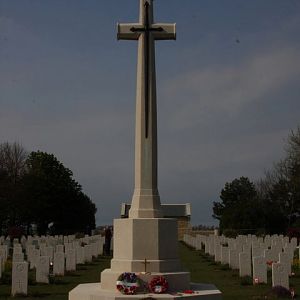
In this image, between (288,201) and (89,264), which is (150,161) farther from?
(288,201)

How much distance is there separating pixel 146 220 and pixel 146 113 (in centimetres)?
193

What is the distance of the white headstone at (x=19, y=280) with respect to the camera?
41.6 feet

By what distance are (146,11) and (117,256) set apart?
4527mm

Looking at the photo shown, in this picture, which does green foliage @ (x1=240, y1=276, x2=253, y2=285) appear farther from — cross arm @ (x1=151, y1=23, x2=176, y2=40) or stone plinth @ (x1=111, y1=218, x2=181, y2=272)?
cross arm @ (x1=151, y1=23, x2=176, y2=40)

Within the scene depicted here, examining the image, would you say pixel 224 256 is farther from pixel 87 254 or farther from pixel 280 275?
pixel 280 275

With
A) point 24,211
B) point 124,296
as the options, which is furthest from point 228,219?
point 124,296

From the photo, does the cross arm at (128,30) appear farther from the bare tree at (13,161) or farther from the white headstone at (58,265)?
the bare tree at (13,161)

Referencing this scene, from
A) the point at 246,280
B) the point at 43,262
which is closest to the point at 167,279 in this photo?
the point at 246,280

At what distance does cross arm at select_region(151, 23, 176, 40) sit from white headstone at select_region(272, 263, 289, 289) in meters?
6.06

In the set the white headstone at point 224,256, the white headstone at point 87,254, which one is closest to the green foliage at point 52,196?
the white headstone at point 87,254

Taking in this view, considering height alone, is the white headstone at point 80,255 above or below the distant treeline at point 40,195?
below

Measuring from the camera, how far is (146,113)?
994 cm

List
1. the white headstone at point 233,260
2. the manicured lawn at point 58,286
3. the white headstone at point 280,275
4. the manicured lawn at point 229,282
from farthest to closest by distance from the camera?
the white headstone at point 233,260
the white headstone at point 280,275
the manicured lawn at point 58,286
the manicured lawn at point 229,282

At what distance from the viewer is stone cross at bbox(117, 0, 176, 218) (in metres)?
9.76
